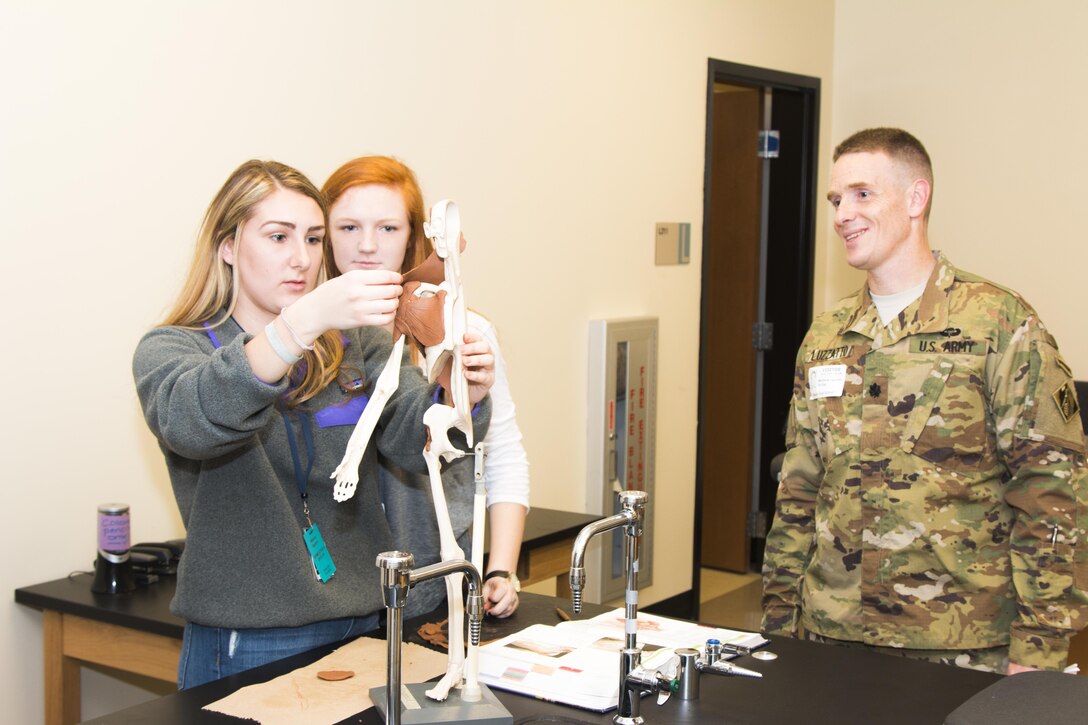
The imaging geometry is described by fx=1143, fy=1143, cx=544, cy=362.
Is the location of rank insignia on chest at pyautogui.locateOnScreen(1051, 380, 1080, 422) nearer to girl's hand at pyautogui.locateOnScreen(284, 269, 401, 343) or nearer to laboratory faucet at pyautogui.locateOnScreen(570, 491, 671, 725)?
laboratory faucet at pyautogui.locateOnScreen(570, 491, 671, 725)

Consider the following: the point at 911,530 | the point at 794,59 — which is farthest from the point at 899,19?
the point at 911,530

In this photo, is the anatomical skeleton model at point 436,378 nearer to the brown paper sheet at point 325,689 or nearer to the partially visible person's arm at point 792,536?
the brown paper sheet at point 325,689

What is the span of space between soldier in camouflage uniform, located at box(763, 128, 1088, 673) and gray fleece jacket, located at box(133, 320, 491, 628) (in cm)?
101

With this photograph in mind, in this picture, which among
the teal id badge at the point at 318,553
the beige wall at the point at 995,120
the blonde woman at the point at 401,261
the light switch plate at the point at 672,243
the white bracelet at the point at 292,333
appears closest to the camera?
the white bracelet at the point at 292,333

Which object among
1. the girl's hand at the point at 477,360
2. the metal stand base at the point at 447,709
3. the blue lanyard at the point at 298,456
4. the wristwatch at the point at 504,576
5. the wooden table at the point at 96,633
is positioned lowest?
the wooden table at the point at 96,633

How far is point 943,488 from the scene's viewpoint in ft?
7.78

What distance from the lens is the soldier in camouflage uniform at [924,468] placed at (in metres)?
2.28

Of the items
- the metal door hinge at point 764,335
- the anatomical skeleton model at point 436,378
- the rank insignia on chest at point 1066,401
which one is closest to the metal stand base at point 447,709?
the anatomical skeleton model at point 436,378

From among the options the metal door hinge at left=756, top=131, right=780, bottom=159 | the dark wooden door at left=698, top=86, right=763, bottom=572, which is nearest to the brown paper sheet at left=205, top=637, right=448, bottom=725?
the dark wooden door at left=698, top=86, right=763, bottom=572

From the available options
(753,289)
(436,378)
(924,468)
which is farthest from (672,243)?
(436,378)

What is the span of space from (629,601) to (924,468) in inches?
39.1

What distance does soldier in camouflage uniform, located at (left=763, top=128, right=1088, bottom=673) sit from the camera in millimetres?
2283

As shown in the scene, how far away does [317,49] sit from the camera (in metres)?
3.10

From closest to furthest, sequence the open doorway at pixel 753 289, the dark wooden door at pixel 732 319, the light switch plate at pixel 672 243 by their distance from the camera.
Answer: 1. the light switch plate at pixel 672 243
2. the open doorway at pixel 753 289
3. the dark wooden door at pixel 732 319
